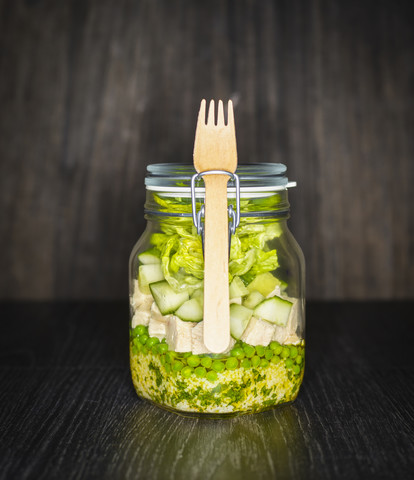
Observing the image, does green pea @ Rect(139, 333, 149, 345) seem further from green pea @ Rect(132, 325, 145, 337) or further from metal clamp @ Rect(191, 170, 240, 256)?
metal clamp @ Rect(191, 170, 240, 256)

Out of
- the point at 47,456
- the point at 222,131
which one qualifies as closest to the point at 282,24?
the point at 222,131

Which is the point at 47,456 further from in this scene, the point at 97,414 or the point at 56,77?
the point at 56,77

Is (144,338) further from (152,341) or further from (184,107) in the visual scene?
(184,107)

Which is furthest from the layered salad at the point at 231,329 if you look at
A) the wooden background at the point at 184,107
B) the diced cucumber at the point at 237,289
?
the wooden background at the point at 184,107

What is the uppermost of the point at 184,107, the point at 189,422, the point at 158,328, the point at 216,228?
the point at 184,107

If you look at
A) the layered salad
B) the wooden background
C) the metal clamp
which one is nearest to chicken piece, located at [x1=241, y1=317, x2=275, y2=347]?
the layered salad

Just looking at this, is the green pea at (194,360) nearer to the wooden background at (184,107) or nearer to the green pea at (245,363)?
the green pea at (245,363)

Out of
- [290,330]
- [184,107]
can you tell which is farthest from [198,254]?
[184,107]
